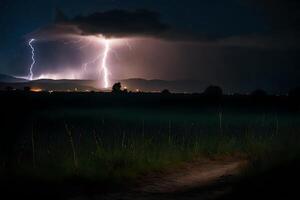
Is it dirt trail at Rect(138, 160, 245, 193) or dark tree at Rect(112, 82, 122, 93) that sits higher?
dark tree at Rect(112, 82, 122, 93)

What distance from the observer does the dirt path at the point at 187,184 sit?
370 inches

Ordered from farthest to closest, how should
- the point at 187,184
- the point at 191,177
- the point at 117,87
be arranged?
the point at 117,87 < the point at 191,177 < the point at 187,184

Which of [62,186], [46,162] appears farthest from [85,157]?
[62,186]

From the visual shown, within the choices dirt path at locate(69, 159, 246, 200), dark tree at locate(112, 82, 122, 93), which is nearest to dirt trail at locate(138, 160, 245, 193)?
dirt path at locate(69, 159, 246, 200)

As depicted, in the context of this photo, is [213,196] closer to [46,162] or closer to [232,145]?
[46,162]

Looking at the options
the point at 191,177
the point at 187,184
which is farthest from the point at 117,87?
the point at 187,184

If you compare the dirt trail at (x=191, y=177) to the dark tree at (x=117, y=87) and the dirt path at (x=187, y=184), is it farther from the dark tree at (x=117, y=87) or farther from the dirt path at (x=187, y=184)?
the dark tree at (x=117, y=87)

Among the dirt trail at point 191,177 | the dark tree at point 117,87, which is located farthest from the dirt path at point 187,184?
the dark tree at point 117,87

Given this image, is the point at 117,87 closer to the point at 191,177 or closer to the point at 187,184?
the point at 191,177

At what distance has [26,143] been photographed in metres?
19.8

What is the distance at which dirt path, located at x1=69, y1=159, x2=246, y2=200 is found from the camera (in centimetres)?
939

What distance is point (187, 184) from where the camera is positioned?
10.7 m

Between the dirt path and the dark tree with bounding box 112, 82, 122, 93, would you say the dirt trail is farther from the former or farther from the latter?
the dark tree with bounding box 112, 82, 122, 93

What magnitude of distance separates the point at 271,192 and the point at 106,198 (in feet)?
10.4
